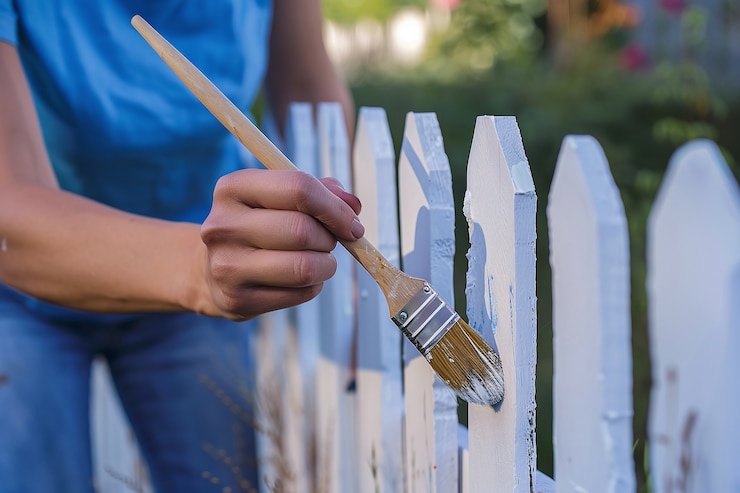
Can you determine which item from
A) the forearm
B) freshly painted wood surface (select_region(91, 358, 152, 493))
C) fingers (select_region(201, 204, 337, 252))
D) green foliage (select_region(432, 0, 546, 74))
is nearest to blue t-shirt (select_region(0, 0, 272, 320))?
the forearm

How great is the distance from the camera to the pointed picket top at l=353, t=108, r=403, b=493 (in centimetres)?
152

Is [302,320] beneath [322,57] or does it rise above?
beneath

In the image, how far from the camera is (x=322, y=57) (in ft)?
6.75

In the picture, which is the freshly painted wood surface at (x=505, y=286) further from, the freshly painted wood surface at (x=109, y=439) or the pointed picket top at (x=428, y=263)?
the freshly painted wood surface at (x=109, y=439)

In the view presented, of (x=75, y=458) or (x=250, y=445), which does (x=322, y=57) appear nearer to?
(x=250, y=445)

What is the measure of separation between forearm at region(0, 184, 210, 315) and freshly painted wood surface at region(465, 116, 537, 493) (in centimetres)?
40

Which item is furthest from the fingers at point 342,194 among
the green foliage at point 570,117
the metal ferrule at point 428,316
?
the green foliage at point 570,117

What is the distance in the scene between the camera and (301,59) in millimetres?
2070

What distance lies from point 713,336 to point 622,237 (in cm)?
18

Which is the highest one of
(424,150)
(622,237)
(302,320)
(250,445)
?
(424,150)

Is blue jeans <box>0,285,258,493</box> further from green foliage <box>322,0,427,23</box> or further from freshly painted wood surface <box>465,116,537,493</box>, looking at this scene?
green foliage <box>322,0,427,23</box>

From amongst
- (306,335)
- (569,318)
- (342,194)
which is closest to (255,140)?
(342,194)

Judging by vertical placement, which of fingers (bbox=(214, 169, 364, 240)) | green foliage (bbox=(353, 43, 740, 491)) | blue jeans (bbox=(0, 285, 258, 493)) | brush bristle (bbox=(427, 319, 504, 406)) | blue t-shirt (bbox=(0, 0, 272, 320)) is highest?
green foliage (bbox=(353, 43, 740, 491))

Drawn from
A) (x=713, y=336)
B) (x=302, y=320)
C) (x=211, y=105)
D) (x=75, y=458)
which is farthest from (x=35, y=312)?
(x=713, y=336)
